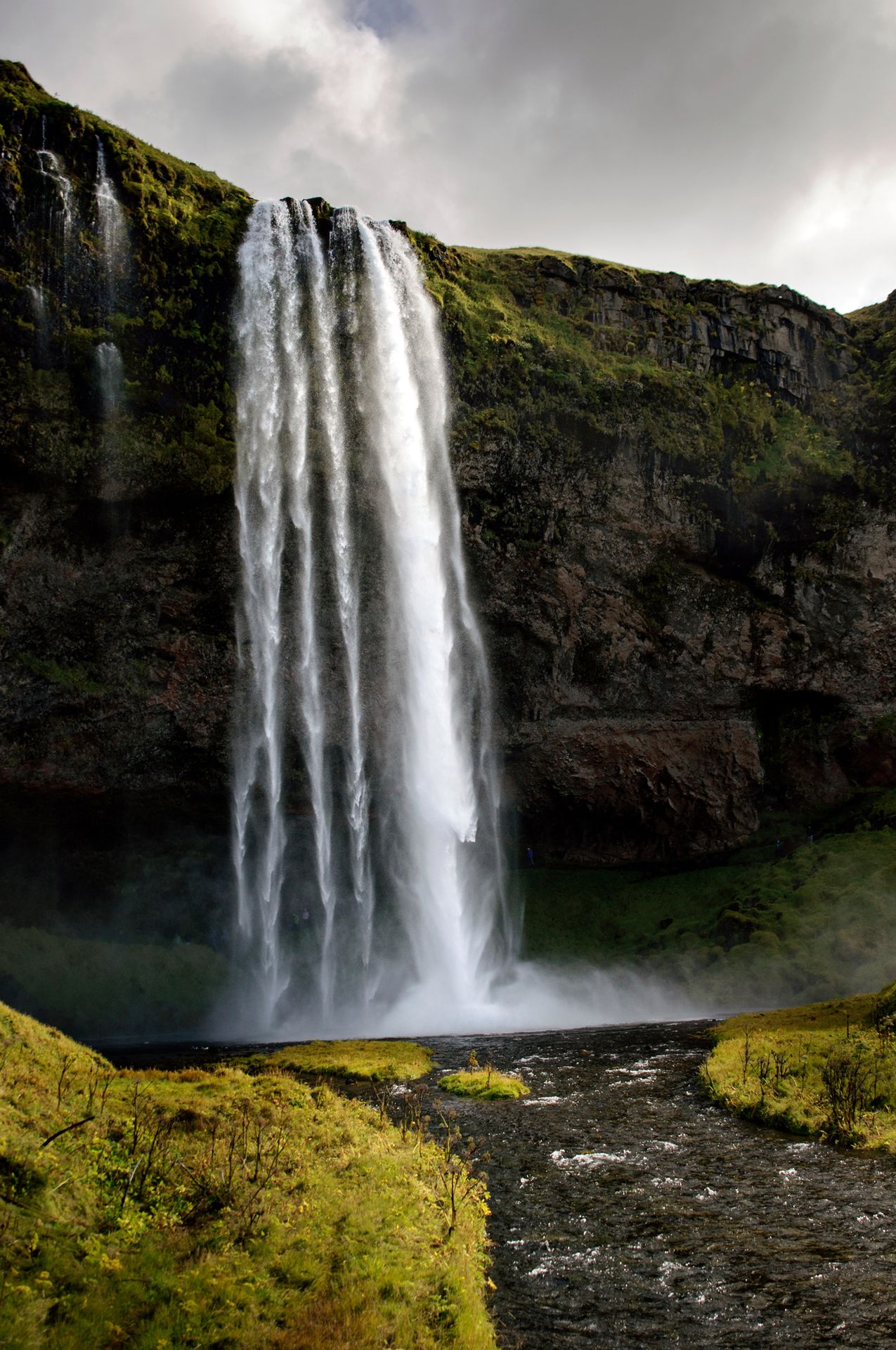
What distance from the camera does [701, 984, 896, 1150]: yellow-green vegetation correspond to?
14.2 metres

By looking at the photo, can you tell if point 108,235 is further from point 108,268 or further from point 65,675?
point 65,675

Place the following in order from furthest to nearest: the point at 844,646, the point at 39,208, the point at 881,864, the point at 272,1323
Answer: the point at 844,646
the point at 881,864
the point at 39,208
the point at 272,1323

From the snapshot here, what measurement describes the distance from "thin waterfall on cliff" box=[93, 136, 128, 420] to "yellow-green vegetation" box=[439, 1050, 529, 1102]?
30.3m

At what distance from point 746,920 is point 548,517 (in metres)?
21.3

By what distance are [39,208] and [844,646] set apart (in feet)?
144

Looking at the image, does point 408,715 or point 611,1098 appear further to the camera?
point 408,715

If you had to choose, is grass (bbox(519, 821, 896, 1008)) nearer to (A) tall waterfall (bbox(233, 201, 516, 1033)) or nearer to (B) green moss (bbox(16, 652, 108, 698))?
(A) tall waterfall (bbox(233, 201, 516, 1033))

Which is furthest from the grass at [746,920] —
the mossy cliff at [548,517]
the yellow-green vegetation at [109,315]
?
the yellow-green vegetation at [109,315]

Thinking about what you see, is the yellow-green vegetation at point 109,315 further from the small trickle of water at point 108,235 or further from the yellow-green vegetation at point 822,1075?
the yellow-green vegetation at point 822,1075

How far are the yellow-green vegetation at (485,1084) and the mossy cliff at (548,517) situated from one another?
890 inches

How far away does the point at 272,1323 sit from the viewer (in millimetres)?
7277

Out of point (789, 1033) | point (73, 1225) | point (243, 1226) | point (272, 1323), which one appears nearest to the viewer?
point (272, 1323)

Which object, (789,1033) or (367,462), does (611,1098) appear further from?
(367,462)

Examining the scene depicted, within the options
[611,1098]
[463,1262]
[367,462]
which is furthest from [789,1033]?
[367,462]
